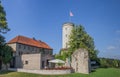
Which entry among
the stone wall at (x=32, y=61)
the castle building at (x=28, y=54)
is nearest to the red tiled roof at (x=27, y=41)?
the castle building at (x=28, y=54)

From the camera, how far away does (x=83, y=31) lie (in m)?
62.8

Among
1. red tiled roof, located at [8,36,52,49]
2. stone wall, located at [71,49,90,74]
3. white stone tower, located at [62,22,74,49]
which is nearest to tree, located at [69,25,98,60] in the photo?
stone wall, located at [71,49,90,74]

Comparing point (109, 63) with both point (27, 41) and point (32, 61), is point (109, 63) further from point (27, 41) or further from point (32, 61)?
point (32, 61)

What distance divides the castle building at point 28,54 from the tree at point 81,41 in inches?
294

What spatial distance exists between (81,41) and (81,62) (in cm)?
1368

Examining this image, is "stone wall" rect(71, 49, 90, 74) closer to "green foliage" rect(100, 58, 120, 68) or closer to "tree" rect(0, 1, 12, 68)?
"tree" rect(0, 1, 12, 68)

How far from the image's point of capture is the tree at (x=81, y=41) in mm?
60812

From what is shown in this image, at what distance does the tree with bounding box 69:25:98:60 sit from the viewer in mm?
60812

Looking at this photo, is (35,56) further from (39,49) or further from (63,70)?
(39,49)

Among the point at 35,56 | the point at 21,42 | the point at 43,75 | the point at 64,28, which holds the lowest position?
the point at 43,75

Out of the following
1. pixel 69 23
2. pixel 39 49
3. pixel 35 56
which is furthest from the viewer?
pixel 69 23

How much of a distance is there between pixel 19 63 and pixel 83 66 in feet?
54.5

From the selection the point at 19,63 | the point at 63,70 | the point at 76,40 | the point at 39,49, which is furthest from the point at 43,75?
the point at 39,49

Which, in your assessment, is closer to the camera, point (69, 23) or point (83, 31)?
point (83, 31)
